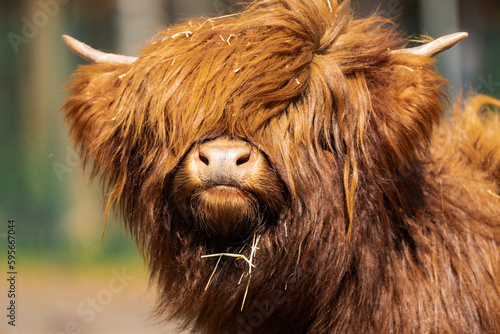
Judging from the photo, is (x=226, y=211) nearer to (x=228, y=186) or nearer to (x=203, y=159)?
(x=228, y=186)

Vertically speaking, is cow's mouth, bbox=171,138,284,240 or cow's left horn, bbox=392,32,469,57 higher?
cow's left horn, bbox=392,32,469,57

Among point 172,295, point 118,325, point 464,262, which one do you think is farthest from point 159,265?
point 118,325

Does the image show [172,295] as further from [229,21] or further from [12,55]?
[12,55]

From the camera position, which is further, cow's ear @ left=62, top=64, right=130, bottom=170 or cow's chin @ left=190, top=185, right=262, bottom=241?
cow's ear @ left=62, top=64, right=130, bottom=170

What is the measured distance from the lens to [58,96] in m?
8.95

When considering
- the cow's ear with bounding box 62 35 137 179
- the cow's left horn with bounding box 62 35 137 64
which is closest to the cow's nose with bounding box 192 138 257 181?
the cow's ear with bounding box 62 35 137 179

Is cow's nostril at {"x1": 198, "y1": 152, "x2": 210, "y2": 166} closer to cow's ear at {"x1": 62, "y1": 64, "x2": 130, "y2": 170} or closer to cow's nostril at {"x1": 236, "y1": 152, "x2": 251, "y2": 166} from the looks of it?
cow's nostril at {"x1": 236, "y1": 152, "x2": 251, "y2": 166}

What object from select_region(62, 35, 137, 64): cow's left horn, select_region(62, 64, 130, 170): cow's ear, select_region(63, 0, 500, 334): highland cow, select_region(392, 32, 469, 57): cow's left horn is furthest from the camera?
select_region(62, 35, 137, 64): cow's left horn

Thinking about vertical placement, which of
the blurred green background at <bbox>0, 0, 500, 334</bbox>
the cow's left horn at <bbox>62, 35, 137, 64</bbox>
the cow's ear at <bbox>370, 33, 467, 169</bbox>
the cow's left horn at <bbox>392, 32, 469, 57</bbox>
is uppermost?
the cow's left horn at <bbox>62, 35, 137, 64</bbox>

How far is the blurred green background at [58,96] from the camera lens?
27.6 ft

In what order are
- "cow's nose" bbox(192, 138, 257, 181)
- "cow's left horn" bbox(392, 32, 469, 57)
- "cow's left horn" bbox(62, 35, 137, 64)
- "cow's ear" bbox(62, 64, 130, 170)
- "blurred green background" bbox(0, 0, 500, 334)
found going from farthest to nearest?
"blurred green background" bbox(0, 0, 500, 334), "cow's left horn" bbox(62, 35, 137, 64), "cow's ear" bbox(62, 64, 130, 170), "cow's left horn" bbox(392, 32, 469, 57), "cow's nose" bbox(192, 138, 257, 181)

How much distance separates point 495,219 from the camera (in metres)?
3.14

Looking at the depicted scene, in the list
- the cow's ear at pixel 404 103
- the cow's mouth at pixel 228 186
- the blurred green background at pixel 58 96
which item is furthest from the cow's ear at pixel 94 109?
the blurred green background at pixel 58 96

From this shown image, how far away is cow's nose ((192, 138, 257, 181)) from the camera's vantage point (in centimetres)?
235
